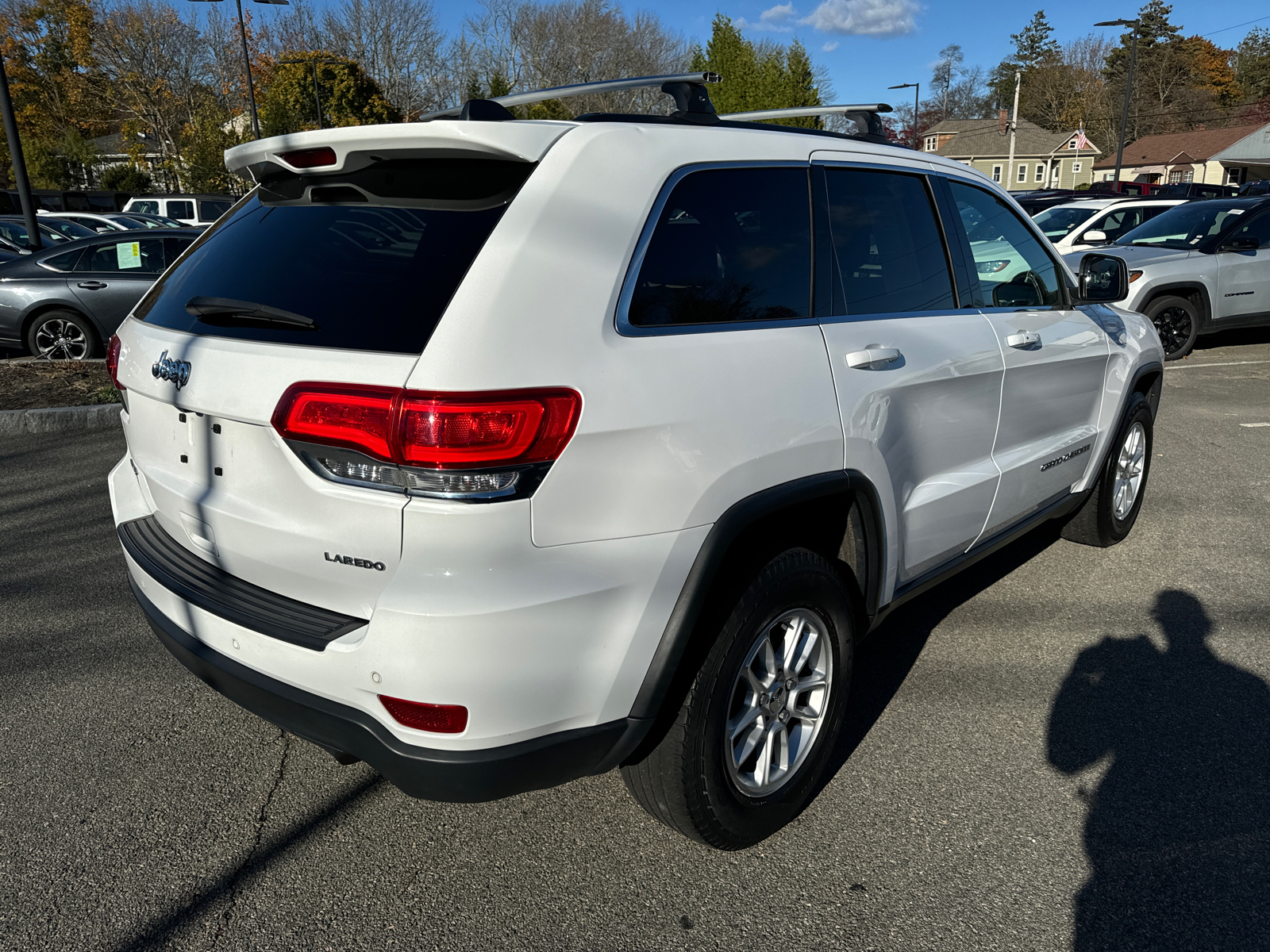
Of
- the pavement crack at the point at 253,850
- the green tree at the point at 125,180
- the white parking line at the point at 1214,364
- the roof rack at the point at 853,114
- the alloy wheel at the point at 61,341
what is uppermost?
the green tree at the point at 125,180

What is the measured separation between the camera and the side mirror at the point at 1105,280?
4113 mm

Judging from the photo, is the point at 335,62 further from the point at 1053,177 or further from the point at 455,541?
the point at 1053,177

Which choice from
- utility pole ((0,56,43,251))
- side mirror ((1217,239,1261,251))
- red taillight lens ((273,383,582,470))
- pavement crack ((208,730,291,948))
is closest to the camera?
red taillight lens ((273,383,582,470))

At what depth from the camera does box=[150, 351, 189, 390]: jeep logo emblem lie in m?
2.22

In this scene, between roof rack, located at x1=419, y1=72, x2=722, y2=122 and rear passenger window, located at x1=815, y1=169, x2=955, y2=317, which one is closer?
roof rack, located at x1=419, y1=72, x2=722, y2=122

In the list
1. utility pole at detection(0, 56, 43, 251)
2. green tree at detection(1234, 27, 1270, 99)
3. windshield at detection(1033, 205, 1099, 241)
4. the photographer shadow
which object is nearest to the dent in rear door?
the photographer shadow

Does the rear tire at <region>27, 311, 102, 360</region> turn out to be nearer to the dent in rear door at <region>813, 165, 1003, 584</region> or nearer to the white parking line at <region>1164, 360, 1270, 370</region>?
the dent in rear door at <region>813, 165, 1003, 584</region>

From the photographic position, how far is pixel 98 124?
5006 centimetres

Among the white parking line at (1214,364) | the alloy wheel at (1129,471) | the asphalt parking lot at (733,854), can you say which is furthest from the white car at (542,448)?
the white parking line at (1214,364)

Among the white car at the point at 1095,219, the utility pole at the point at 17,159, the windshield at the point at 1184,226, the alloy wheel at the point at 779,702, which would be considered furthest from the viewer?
the white car at the point at 1095,219

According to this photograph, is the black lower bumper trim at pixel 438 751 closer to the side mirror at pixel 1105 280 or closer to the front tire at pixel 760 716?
the front tire at pixel 760 716

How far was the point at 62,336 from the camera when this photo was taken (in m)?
9.51

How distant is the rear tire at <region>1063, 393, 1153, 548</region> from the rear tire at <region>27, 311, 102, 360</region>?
942 centimetres

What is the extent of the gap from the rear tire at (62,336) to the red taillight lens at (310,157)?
858cm
